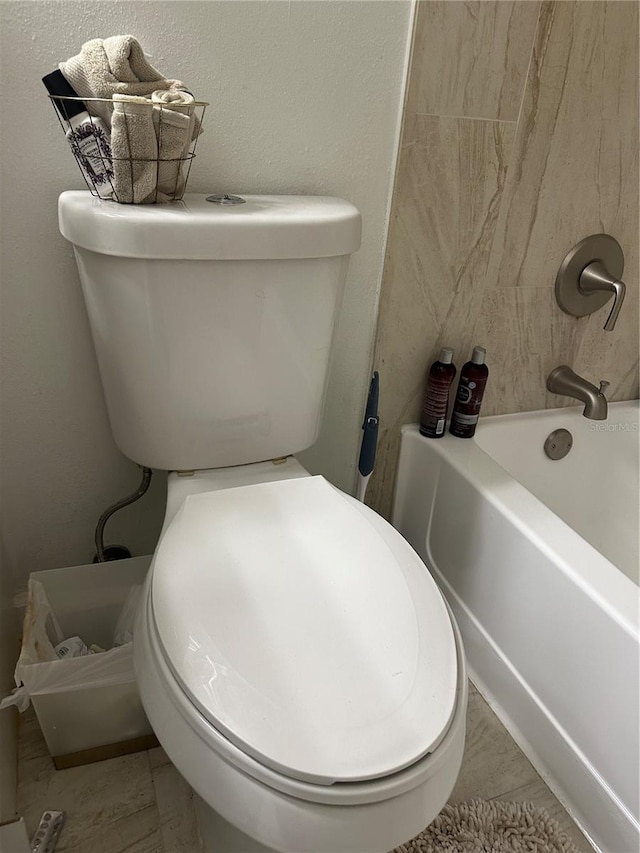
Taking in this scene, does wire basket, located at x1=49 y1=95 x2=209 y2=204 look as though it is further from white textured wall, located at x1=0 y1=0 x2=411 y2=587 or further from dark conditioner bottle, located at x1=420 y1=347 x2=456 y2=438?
dark conditioner bottle, located at x1=420 y1=347 x2=456 y2=438

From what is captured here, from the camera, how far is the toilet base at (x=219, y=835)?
83 cm

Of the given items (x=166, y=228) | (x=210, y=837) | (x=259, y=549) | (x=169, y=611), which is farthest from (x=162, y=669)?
(x=166, y=228)

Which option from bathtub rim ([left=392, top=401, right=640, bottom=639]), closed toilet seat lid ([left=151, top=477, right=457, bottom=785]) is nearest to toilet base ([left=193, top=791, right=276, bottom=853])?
closed toilet seat lid ([left=151, top=477, right=457, bottom=785])

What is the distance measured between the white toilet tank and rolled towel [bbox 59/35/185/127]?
139 millimetres

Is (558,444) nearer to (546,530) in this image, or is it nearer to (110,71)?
(546,530)

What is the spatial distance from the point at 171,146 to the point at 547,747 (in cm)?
112

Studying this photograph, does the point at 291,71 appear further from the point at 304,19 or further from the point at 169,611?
the point at 169,611

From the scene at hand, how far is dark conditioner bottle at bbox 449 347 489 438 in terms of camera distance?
1260 mm

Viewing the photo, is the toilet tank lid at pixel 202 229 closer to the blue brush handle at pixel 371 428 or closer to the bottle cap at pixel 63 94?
the bottle cap at pixel 63 94

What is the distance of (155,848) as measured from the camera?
949mm

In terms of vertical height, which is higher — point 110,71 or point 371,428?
point 110,71

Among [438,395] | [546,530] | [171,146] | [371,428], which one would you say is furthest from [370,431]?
[171,146]

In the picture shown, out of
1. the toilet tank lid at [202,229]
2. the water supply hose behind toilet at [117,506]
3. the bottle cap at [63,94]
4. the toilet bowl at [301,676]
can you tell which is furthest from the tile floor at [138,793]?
the bottle cap at [63,94]

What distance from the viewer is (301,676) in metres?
0.68
